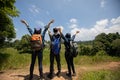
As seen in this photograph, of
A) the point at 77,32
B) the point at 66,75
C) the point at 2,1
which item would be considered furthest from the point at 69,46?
the point at 2,1

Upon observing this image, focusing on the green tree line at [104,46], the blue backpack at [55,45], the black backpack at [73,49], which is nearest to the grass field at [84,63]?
the black backpack at [73,49]

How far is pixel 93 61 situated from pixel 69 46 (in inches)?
338

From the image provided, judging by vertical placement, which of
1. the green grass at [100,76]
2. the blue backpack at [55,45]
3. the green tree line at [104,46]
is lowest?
the green grass at [100,76]

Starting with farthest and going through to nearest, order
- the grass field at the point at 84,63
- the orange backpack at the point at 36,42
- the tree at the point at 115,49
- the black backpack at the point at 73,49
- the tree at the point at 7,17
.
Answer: the tree at the point at 115,49 < the tree at the point at 7,17 < the grass field at the point at 84,63 < the black backpack at the point at 73,49 < the orange backpack at the point at 36,42

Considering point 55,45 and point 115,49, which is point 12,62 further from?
point 115,49

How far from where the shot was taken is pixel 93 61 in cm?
1734

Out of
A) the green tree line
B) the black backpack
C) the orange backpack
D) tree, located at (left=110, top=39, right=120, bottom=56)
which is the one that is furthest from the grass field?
tree, located at (left=110, top=39, right=120, bottom=56)

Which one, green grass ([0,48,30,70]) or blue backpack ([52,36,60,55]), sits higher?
blue backpack ([52,36,60,55])

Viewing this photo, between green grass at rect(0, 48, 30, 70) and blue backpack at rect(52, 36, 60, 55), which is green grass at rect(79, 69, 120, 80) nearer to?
blue backpack at rect(52, 36, 60, 55)

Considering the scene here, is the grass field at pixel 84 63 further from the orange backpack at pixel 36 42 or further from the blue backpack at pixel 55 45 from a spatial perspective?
the orange backpack at pixel 36 42

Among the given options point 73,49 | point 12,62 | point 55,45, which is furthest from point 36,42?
point 12,62

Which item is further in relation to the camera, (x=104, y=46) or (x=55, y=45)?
(x=104, y=46)

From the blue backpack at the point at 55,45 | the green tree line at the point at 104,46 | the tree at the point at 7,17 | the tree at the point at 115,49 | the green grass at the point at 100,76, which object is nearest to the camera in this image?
the blue backpack at the point at 55,45

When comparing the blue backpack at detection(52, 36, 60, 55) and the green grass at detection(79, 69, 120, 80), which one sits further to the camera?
the green grass at detection(79, 69, 120, 80)
